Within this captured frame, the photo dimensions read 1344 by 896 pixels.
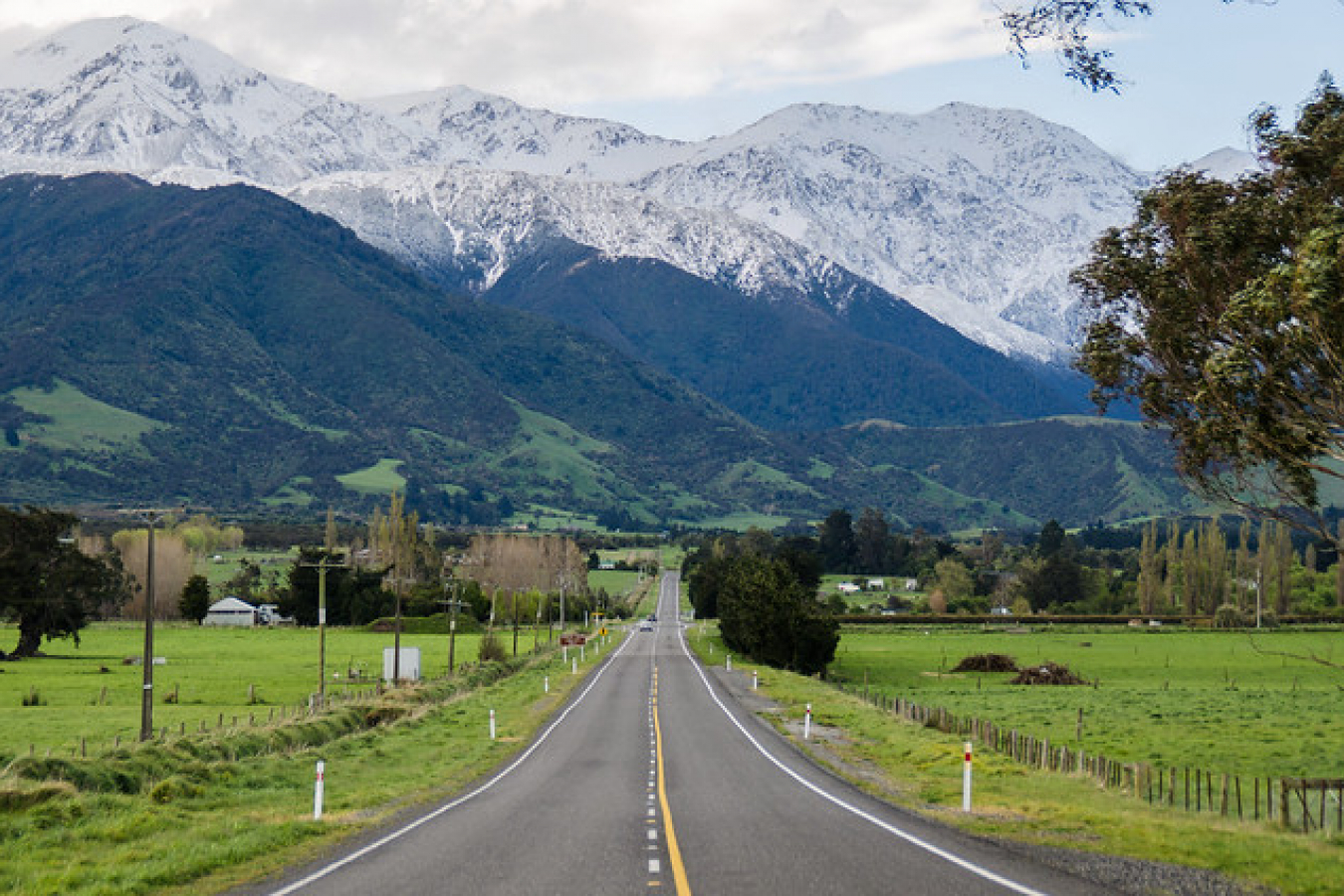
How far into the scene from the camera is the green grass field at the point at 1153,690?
53938 mm

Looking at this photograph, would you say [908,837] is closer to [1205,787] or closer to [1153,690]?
[1205,787]

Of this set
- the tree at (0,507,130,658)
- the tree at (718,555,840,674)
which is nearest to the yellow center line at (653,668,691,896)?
the tree at (718,555,840,674)

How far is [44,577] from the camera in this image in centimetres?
11244

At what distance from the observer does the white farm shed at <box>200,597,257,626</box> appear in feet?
589

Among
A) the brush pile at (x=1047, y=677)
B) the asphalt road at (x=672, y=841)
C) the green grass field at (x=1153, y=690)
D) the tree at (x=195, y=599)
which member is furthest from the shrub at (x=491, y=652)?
the tree at (x=195, y=599)

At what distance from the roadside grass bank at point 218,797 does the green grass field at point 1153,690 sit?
1970 centimetres

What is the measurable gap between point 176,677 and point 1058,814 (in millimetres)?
72721

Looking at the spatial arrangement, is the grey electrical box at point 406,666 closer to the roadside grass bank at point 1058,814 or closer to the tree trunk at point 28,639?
the roadside grass bank at point 1058,814

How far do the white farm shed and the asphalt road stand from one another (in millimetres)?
142499

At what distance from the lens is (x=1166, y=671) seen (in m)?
106

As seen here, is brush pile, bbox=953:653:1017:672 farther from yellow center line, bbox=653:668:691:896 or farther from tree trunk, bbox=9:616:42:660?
tree trunk, bbox=9:616:42:660

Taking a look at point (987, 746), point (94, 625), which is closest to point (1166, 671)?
point (987, 746)

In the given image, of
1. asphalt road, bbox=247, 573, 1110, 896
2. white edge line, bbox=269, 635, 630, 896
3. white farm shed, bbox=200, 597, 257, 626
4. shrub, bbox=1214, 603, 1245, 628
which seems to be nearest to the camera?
asphalt road, bbox=247, 573, 1110, 896

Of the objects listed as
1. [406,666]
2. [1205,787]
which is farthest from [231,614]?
[1205,787]
